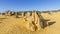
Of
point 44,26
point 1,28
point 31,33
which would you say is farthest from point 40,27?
point 1,28

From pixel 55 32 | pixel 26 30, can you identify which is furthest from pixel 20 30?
pixel 55 32

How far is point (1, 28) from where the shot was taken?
7.67 meters

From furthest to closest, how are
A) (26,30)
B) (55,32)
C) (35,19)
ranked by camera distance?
(35,19)
(26,30)
(55,32)

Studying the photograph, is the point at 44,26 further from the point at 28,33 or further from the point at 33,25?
the point at 28,33

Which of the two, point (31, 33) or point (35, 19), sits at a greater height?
point (35, 19)

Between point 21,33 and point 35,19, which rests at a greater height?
point 35,19

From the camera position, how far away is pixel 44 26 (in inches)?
303

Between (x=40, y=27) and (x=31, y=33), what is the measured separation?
791 mm

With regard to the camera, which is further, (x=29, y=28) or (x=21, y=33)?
(x=29, y=28)

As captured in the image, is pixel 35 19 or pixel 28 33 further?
pixel 35 19

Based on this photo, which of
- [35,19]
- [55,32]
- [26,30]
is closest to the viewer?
[55,32]

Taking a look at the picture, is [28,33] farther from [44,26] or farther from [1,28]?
[1,28]

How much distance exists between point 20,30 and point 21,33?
0.43 meters

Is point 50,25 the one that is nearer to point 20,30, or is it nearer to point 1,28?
point 20,30
